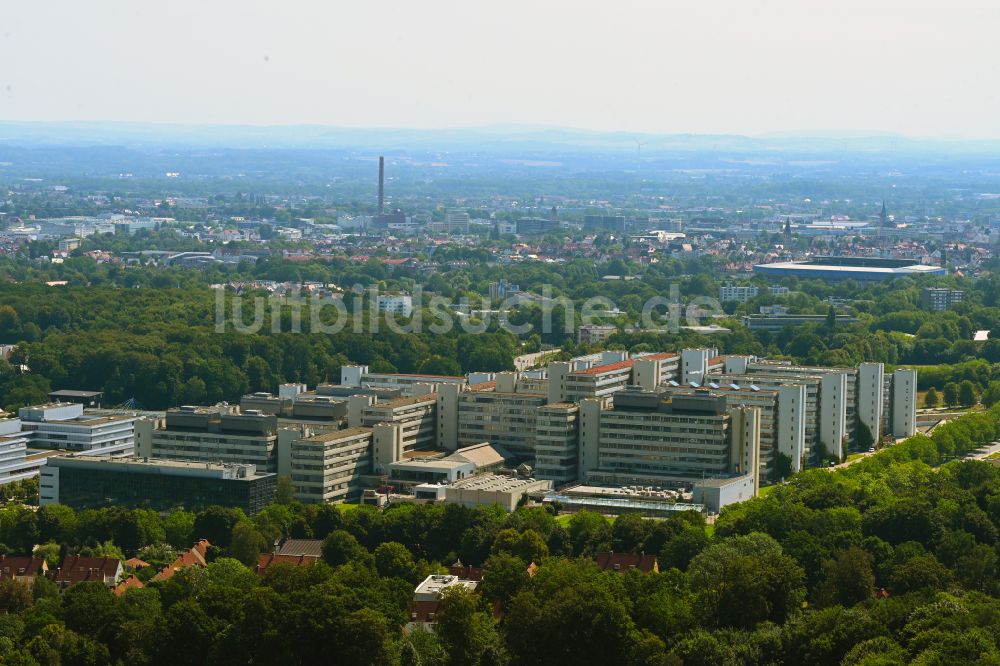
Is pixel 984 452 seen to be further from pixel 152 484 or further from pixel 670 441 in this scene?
pixel 152 484

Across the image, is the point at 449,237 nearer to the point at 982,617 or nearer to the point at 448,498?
the point at 448,498

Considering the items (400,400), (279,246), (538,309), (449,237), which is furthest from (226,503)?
(449,237)

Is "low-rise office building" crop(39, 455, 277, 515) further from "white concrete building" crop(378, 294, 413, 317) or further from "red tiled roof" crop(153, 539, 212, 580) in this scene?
"white concrete building" crop(378, 294, 413, 317)

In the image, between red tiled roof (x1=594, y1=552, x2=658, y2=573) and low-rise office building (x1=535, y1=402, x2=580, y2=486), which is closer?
red tiled roof (x1=594, y1=552, x2=658, y2=573)

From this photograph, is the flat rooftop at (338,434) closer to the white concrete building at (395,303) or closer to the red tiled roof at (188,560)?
the red tiled roof at (188,560)

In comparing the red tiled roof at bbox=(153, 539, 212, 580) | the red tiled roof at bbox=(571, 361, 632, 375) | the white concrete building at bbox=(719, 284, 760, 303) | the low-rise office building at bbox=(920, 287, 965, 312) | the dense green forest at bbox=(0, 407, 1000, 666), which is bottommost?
the white concrete building at bbox=(719, 284, 760, 303)

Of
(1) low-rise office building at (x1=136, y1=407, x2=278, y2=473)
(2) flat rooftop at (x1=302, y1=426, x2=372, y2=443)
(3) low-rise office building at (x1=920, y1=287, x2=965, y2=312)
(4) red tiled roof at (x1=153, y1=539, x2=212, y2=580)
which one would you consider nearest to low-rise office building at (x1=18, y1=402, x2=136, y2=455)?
(1) low-rise office building at (x1=136, y1=407, x2=278, y2=473)
